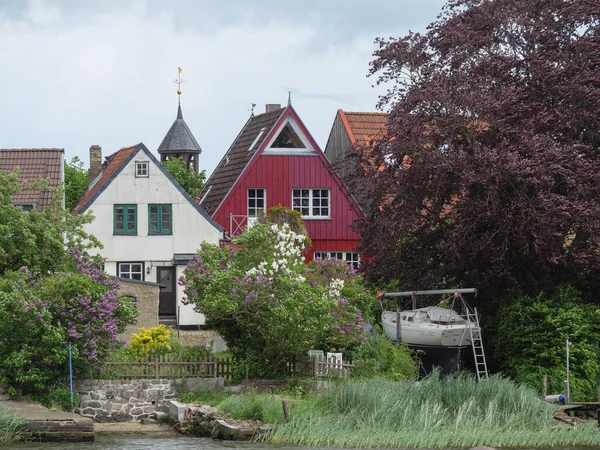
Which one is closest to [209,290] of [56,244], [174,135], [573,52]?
[56,244]

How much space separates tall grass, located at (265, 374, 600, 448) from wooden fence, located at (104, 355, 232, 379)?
4257mm

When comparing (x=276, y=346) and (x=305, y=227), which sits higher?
(x=305, y=227)

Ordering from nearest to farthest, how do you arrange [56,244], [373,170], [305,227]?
[56,244]
[373,170]
[305,227]

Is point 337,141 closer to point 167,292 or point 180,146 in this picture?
point 167,292

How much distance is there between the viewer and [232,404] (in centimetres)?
3203

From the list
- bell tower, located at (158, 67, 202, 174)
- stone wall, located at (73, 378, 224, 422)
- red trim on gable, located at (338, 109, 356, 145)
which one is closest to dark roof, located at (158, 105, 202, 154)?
bell tower, located at (158, 67, 202, 174)

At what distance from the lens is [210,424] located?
3131cm

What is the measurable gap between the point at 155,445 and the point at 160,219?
19974 mm

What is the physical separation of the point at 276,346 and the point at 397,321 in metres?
5.34

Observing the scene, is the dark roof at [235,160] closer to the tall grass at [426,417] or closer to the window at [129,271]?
the window at [129,271]

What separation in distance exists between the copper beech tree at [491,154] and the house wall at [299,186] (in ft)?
37.0

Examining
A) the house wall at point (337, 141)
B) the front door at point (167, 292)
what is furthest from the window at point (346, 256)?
the front door at point (167, 292)

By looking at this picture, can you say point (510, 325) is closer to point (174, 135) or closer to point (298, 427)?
point (298, 427)

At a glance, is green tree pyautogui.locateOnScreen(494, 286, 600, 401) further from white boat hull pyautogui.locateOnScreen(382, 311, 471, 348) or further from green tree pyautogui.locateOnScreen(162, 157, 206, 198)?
green tree pyautogui.locateOnScreen(162, 157, 206, 198)
